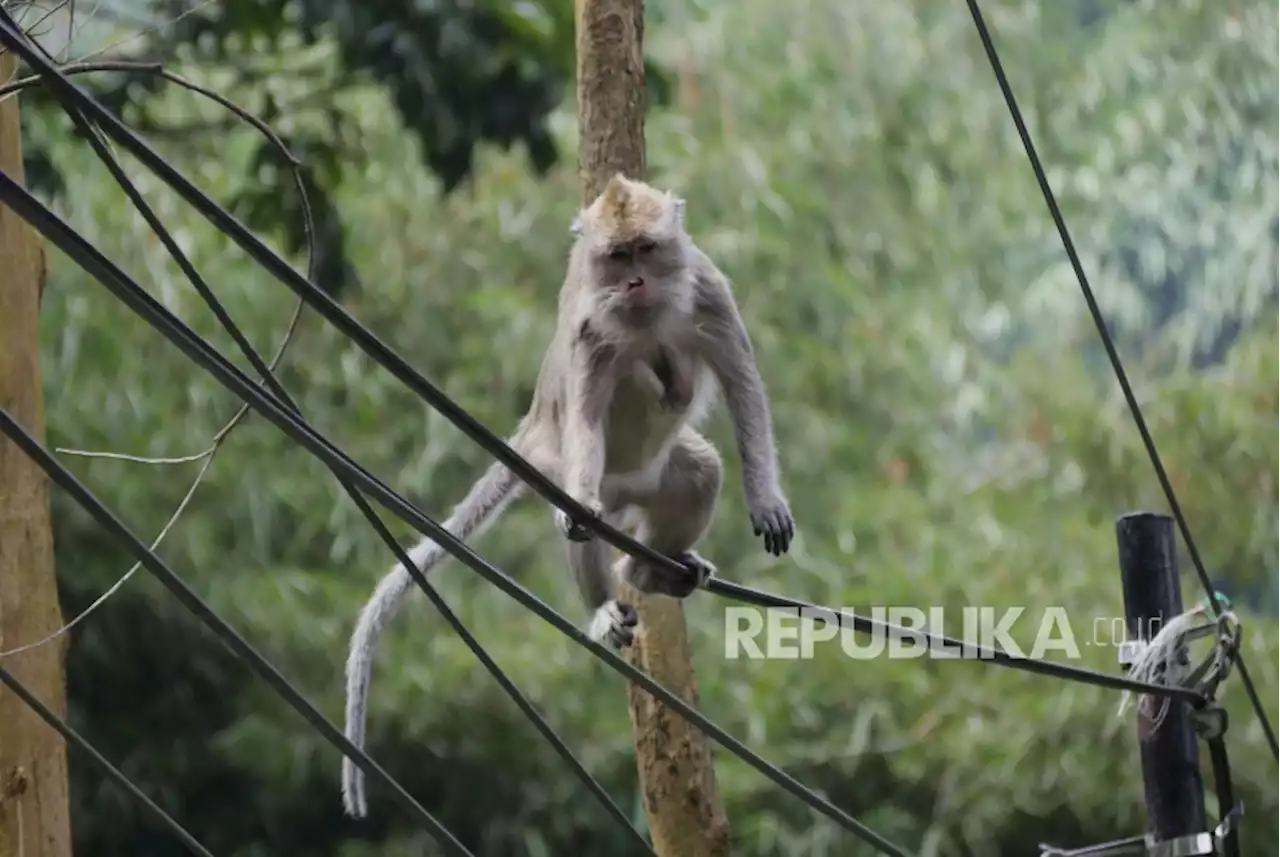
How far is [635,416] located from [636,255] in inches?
11.1

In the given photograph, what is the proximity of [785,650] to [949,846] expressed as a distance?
2.30 feet

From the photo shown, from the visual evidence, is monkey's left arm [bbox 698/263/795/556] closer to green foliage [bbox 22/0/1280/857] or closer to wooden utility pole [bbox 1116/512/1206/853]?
wooden utility pole [bbox 1116/512/1206/853]

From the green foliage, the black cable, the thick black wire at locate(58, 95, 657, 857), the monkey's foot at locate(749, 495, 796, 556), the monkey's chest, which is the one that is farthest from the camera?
the green foliage

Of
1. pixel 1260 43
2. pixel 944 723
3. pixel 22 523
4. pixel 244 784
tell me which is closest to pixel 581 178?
pixel 22 523

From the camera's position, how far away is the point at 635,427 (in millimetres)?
2682

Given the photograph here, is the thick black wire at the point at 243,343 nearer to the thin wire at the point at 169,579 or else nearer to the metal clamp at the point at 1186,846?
the thin wire at the point at 169,579

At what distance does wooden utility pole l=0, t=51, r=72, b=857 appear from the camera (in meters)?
2.36

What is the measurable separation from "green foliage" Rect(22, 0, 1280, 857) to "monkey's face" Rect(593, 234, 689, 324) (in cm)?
171

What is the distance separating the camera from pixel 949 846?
4.45m

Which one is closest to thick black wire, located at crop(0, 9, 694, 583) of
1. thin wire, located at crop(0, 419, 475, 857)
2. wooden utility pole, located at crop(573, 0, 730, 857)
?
thin wire, located at crop(0, 419, 475, 857)

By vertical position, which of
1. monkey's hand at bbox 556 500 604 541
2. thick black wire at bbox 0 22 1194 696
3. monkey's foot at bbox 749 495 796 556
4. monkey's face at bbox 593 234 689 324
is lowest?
thick black wire at bbox 0 22 1194 696

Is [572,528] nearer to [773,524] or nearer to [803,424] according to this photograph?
[773,524]

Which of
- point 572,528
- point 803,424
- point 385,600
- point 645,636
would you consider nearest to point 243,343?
point 572,528

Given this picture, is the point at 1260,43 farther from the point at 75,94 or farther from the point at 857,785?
the point at 75,94
